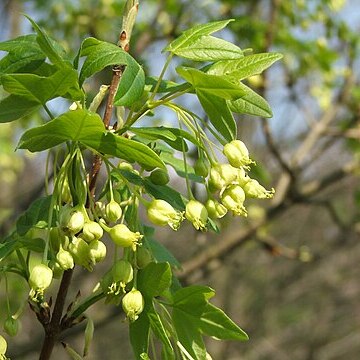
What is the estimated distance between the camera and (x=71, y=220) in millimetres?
976

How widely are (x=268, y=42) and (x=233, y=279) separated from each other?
5.60 metres

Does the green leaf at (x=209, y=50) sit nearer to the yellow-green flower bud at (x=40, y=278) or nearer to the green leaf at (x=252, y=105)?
the green leaf at (x=252, y=105)

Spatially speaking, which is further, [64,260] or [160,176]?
[160,176]

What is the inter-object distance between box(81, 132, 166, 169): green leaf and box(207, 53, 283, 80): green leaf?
18 centimetres

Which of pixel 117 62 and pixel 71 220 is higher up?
pixel 117 62

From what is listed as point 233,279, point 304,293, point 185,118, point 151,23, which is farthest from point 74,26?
point 304,293

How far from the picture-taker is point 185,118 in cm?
107

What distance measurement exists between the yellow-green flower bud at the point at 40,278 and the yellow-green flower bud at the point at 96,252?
2.6 inches

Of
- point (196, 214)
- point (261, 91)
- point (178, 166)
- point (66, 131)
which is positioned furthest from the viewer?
point (261, 91)

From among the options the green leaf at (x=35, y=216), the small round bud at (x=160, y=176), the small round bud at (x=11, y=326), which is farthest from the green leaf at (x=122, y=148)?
the small round bud at (x=11, y=326)

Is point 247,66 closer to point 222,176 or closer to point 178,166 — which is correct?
point 222,176

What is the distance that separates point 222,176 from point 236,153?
5 cm

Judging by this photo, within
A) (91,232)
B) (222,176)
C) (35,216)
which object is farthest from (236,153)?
(35,216)

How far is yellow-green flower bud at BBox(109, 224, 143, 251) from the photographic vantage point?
99 centimetres
